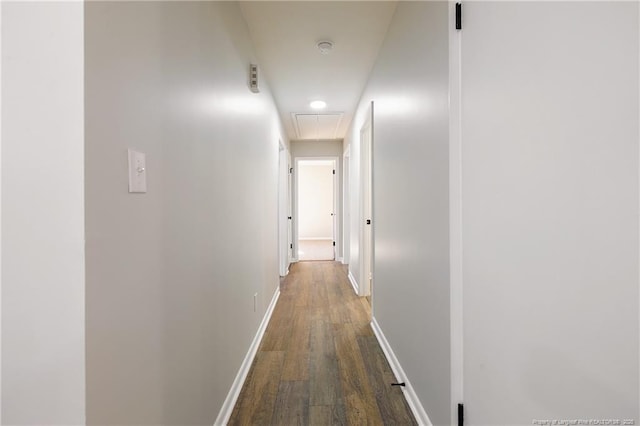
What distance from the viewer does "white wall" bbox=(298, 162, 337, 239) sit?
9.90m

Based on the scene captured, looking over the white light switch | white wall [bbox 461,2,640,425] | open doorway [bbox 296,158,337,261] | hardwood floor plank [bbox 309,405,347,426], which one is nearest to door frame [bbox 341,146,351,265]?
open doorway [bbox 296,158,337,261]

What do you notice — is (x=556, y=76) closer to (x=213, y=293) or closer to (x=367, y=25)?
(x=213, y=293)

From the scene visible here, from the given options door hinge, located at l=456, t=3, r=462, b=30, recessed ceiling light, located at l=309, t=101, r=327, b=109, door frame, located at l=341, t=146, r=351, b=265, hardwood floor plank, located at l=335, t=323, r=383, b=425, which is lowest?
hardwood floor plank, located at l=335, t=323, r=383, b=425

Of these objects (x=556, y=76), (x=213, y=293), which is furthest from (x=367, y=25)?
(x=213, y=293)

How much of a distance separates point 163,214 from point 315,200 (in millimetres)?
9011

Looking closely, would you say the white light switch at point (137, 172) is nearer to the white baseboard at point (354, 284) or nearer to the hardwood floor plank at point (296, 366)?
the hardwood floor plank at point (296, 366)

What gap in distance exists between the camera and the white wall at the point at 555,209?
63 cm

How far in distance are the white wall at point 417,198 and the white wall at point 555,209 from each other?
0.25m

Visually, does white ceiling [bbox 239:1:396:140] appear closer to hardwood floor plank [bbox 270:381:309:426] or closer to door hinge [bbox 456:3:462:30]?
door hinge [bbox 456:3:462:30]

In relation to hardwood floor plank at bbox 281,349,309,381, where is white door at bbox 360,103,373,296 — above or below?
above

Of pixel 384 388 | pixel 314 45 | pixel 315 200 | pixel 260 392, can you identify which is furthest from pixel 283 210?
pixel 315 200

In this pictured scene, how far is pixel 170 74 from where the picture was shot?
1046 mm

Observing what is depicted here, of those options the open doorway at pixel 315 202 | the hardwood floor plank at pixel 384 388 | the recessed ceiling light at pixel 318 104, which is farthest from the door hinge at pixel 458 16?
the open doorway at pixel 315 202

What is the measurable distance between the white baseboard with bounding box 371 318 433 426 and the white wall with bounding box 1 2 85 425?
1515 mm
